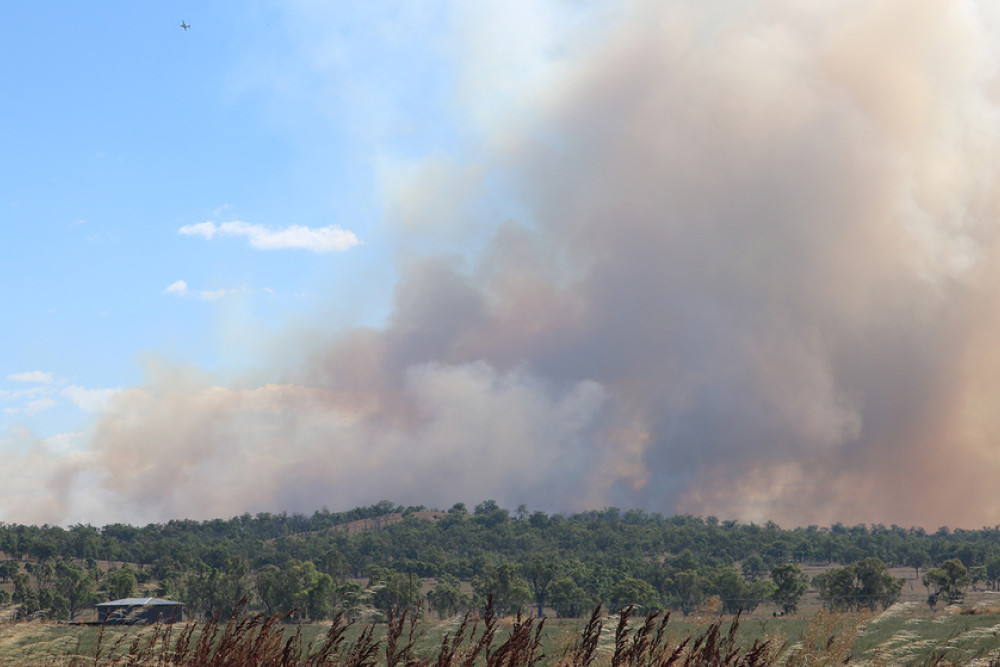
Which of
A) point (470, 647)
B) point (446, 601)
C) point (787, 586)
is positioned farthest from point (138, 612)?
point (787, 586)

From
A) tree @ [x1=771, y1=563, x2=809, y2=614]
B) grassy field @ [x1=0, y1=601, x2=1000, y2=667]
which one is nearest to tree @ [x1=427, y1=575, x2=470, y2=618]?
tree @ [x1=771, y1=563, x2=809, y2=614]

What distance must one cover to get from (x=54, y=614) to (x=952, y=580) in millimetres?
209232

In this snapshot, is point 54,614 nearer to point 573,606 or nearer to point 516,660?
point 573,606

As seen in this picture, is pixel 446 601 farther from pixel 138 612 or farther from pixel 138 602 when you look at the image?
pixel 138 602

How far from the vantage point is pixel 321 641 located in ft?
44.0

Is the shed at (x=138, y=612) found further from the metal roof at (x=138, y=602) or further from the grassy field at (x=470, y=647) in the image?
the grassy field at (x=470, y=647)

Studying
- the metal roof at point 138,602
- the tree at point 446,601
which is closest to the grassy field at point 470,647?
the metal roof at point 138,602

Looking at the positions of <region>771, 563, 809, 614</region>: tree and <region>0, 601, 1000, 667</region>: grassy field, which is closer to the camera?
<region>0, 601, 1000, 667</region>: grassy field

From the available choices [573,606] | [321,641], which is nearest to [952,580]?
[573,606]

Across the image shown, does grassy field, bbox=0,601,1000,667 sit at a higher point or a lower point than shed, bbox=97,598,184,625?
higher

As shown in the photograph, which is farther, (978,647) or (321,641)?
(978,647)

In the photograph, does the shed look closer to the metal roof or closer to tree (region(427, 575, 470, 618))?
the metal roof

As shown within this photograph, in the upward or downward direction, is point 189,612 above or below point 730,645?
below

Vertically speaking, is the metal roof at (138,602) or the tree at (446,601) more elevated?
the metal roof at (138,602)
